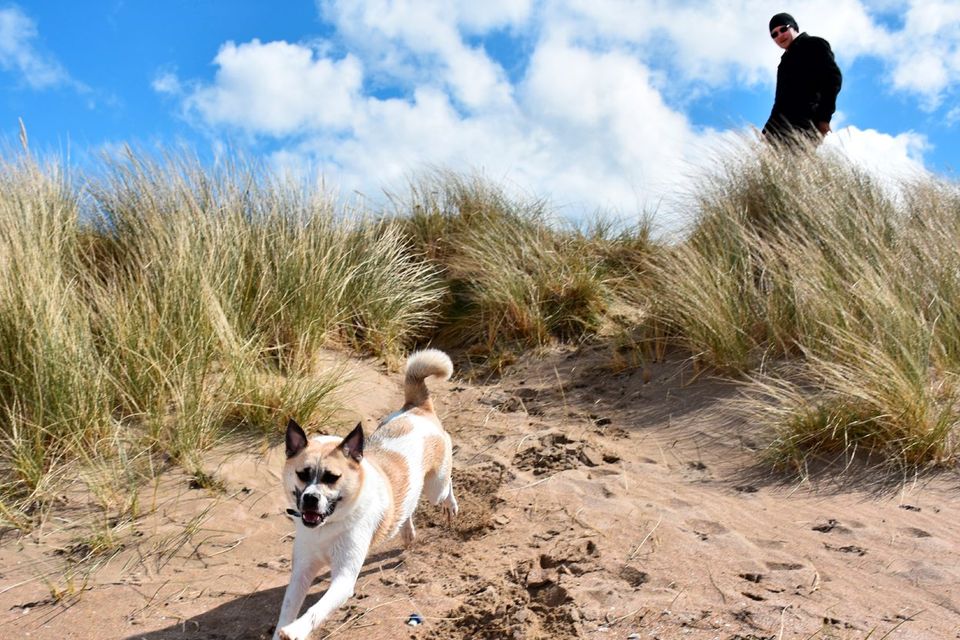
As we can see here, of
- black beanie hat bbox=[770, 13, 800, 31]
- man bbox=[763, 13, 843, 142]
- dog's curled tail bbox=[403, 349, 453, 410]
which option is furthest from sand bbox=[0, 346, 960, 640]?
black beanie hat bbox=[770, 13, 800, 31]

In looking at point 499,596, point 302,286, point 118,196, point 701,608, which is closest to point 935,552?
point 701,608

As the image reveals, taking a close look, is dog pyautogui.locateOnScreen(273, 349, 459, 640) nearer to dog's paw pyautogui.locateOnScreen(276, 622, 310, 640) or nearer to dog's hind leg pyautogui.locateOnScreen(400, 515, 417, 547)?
dog's paw pyautogui.locateOnScreen(276, 622, 310, 640)

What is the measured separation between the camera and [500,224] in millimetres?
8836

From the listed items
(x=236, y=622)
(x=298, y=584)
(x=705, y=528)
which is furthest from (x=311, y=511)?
(x=705, y=528)

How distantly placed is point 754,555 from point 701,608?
2.25ft

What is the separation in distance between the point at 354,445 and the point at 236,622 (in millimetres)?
980

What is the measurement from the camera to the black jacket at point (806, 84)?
8070mm

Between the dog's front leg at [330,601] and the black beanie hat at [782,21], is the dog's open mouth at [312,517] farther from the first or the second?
the black beanie hat at [782,21]

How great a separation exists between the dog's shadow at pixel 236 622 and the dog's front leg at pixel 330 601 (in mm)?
446

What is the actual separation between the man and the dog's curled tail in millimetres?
5577

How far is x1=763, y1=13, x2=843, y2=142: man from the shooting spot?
318 inches

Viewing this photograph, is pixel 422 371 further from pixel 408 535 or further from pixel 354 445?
pixel 354 445

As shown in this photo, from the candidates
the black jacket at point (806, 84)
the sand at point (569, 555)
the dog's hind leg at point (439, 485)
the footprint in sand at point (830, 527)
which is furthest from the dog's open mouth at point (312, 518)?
the black jacket at point (806, 84)

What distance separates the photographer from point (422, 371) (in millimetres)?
4332
